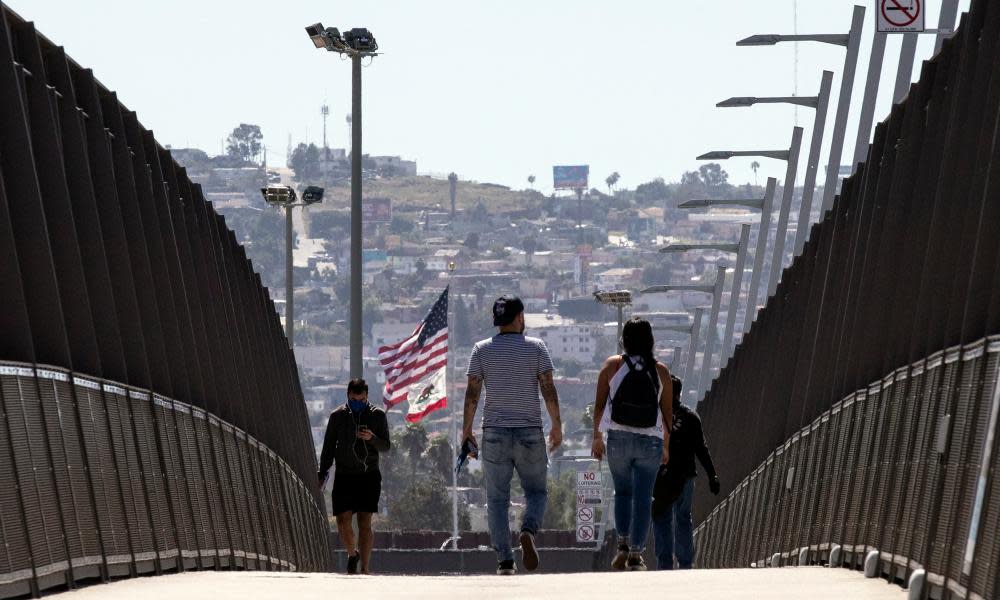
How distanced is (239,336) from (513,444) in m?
10.7

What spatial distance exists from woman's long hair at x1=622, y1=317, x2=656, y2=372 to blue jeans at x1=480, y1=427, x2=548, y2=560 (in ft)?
2.66

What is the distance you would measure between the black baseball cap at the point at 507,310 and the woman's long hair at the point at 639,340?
72 centimetres

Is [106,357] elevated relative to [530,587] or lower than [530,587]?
elevated

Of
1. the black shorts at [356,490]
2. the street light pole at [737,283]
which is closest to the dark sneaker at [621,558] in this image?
the black shorts at [356,490]

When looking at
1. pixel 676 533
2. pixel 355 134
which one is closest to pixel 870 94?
pixel 355 134

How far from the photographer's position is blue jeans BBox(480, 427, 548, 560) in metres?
13.7

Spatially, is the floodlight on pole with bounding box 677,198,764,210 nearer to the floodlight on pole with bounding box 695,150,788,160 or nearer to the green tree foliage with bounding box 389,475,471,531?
the floodlight on pole with bounding box 695,150,788,160

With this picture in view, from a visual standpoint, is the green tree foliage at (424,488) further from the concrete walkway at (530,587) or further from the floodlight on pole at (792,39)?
the concrete walkway at (530,587)

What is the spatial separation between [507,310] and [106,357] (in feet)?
10.2

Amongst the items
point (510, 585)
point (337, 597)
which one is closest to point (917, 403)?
point (510, 585)

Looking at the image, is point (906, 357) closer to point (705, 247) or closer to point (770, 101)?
point (770, 101)

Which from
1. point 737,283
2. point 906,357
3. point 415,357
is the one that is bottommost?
point 415,357

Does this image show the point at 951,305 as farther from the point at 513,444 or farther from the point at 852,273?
the point at 852,273

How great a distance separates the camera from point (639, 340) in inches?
533
